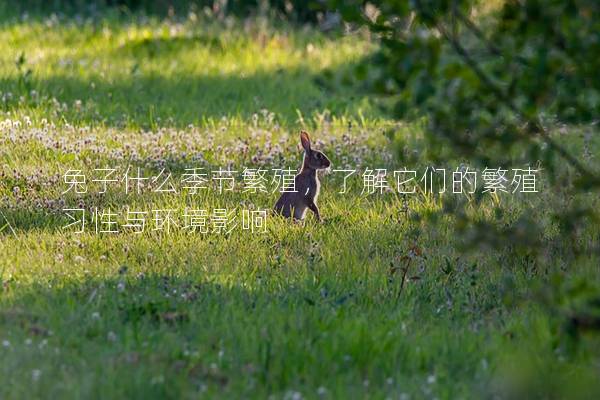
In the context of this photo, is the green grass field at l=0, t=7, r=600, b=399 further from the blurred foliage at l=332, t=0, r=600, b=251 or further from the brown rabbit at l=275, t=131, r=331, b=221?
the blurred foliage at l=332, t=0, r=600, b=251

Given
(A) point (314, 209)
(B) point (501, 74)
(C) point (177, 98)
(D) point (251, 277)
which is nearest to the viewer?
(B) point (501, 74)

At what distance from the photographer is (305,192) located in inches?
343

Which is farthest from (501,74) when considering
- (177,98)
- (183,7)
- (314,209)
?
(183,7)

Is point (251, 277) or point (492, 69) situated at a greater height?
point (492, 69)

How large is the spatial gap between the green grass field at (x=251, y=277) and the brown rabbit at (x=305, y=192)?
5.5 inches

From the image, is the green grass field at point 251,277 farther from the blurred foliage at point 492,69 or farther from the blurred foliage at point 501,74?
the blurred foliage at point 492,69

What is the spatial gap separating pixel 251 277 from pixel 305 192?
5.57ft

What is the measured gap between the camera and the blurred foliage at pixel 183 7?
1741 centimetres

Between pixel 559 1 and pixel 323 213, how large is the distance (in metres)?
4.16

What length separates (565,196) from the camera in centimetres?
918

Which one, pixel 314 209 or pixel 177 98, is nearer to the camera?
pixel 314 209

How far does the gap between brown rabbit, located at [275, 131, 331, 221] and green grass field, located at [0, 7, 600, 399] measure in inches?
5.5

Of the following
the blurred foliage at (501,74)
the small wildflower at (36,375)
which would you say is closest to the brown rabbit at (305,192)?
the blurred foliage at (501,74)

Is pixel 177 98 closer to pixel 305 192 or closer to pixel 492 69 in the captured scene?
pixel 305 192
